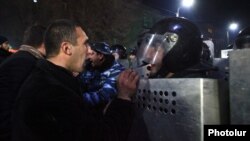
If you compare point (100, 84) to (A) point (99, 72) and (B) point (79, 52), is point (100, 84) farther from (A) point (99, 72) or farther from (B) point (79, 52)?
(B) point (79, 52)

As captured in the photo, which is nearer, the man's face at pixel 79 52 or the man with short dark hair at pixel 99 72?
the man's face at pixel 79 52

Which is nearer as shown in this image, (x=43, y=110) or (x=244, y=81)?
(x=244, y=81)

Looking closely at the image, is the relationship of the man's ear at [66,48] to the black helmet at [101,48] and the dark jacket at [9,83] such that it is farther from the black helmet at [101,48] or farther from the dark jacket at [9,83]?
the black helmet at [101,48]

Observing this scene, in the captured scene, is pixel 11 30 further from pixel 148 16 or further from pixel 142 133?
pixel 142 133

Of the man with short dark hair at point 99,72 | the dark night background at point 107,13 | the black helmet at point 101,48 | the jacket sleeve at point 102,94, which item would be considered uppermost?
the dark night background at point 107,13

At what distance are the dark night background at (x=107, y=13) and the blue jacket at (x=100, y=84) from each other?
24.8 feet

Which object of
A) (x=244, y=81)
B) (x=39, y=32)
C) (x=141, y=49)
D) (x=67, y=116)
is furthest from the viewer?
(x=39, y=32)

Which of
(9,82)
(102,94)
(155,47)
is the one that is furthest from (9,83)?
(155,47)

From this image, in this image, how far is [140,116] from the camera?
1822 millimetres

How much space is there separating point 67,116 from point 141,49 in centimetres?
112

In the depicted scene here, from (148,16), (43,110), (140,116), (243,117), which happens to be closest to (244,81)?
(243,117)

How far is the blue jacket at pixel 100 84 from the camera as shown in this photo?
3.73 m

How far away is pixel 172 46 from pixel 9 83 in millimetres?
1821

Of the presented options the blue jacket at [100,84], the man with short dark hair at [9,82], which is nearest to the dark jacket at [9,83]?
the man with short dark hair at [9,82]
